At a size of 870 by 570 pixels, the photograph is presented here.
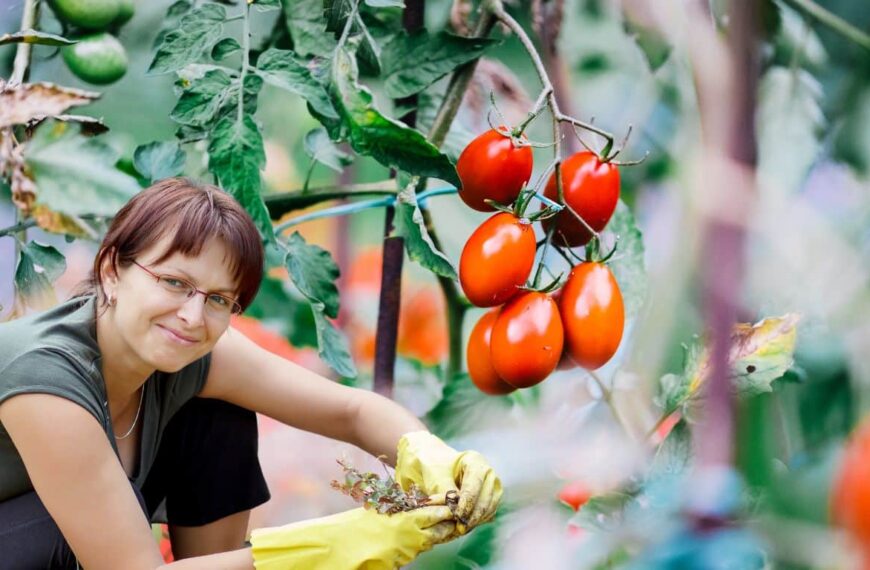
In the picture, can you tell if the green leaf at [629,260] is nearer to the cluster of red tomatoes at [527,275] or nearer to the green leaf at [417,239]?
the cluster of red tomatoes at [527,275]

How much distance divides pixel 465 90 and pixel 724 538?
756 millimetres

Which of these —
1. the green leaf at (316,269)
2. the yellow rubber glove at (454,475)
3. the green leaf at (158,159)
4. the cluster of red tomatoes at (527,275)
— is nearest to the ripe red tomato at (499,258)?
the cluster of red tomatoes at (527,275)

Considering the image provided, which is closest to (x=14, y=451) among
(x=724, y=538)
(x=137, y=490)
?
(x=137, y=490)

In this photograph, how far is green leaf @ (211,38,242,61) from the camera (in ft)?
5.41

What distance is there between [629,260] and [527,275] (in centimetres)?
26

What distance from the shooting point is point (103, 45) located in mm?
1778

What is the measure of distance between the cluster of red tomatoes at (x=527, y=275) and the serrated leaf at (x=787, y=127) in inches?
9.9

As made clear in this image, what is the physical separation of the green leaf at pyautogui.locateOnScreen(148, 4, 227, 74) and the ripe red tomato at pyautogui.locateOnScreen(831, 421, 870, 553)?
3.47ft

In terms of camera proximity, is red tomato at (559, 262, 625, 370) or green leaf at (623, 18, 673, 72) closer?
red tomato at (559, 262, 625, 370)

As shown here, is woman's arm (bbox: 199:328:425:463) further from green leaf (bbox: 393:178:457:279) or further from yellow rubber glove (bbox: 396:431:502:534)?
green leaf (bbox: 393:178:457:279)

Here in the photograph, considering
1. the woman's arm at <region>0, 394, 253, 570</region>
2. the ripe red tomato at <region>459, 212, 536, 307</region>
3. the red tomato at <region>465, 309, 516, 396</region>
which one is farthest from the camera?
the red tomato at <region>465, 309, 516, 396</region>

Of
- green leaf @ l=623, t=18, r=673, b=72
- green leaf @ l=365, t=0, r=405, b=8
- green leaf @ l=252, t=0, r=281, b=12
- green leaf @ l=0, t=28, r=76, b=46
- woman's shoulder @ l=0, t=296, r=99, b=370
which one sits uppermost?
green leaf @ l=623, t=18, r=673, b=72

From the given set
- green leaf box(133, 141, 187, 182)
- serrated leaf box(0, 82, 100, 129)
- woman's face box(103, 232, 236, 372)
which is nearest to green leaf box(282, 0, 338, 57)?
green leaf box(133, 141, 187, 182)

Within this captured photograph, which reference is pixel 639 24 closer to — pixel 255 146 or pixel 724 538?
pixel 255 146
